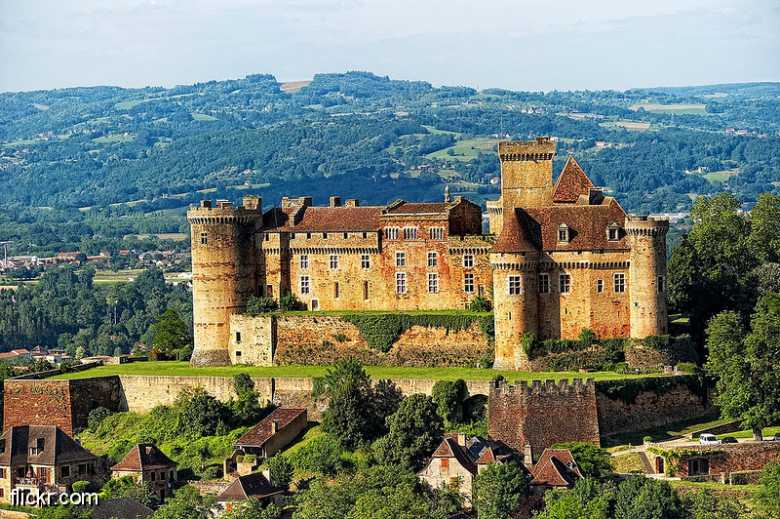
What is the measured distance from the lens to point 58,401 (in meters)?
71.1

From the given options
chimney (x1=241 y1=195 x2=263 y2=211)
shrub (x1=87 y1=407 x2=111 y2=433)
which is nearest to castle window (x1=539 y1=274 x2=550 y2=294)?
chimney (x1=241 y1=195 x2=263 y2=211)

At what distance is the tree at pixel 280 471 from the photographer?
62.2m

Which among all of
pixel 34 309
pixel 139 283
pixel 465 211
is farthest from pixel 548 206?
pixel 139 283

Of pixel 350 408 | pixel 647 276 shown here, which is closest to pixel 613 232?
pixel 647 276

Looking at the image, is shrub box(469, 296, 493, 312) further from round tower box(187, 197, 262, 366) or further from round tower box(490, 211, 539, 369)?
round tower box(187, 197, 262, 366)

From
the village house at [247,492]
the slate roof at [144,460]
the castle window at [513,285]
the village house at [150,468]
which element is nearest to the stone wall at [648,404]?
the castle window at [513,285]

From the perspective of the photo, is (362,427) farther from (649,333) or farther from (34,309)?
(34,309)

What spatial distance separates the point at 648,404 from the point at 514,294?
6.95 metres

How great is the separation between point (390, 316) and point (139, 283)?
11054cm

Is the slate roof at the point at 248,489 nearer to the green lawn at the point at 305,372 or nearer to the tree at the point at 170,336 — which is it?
the green lawn at the point at 305,372

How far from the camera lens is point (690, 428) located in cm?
6366

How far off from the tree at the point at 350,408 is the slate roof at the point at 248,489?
351cm

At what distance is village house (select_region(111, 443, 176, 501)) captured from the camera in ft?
210

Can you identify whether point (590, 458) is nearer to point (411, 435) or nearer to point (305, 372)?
point (411, 435)
